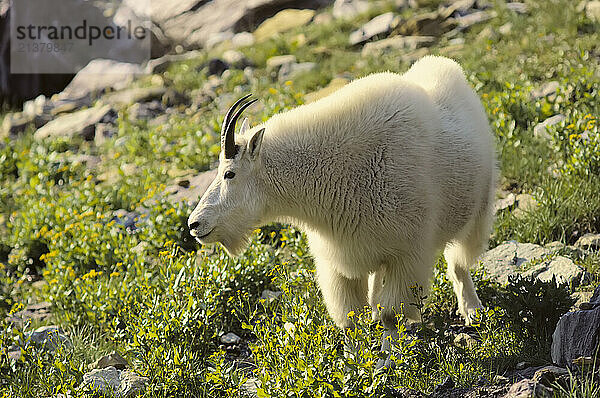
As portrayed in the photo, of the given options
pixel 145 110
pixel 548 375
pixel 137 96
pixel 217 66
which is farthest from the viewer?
pixel 217 66

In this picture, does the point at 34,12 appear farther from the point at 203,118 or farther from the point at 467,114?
the point at 467,114

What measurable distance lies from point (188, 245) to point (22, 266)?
2102 mm

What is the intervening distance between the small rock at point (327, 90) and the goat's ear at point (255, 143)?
5339 millimetres

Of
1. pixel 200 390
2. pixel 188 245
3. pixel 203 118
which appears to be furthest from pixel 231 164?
pixel 203 118

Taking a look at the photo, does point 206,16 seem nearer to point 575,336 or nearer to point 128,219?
point 128,219

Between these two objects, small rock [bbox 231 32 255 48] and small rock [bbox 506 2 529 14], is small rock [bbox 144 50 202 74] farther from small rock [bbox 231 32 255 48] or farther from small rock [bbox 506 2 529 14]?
small rock [bbox 506 2 529 14]

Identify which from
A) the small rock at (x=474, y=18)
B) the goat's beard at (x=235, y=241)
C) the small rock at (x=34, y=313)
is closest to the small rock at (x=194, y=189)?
the small rock at (x=34, y=313)

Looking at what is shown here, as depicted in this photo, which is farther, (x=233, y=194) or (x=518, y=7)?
(x=518, y=7)

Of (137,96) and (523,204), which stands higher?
(523,204)

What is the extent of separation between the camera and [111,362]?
5.10 m

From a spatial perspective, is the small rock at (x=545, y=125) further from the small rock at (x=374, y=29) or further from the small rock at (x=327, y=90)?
the small rock at (x=374, y=29)

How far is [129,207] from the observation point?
27.2 ft

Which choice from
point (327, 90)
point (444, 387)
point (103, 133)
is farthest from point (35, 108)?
point (444, 387)

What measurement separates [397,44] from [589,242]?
6769 mm
